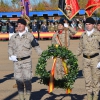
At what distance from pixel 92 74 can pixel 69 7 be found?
3364mm

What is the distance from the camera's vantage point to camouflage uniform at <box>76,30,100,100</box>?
9227mm

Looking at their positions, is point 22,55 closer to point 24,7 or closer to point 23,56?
point 23,56

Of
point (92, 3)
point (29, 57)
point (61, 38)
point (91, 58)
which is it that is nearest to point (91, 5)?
point (92, 3)

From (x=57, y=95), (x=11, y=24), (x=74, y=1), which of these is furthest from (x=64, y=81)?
(x=11, y=24)

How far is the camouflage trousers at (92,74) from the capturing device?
9219 millimetres

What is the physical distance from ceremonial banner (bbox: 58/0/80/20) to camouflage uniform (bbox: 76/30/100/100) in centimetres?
301

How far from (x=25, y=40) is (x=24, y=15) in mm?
3838

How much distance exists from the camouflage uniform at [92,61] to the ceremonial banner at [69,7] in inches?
119

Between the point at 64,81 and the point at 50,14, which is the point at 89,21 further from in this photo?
the point at 50,14

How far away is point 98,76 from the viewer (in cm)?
927

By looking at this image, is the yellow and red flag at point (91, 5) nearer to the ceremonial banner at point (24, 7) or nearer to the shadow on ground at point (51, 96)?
the ceremonial banner at point (24, 7)

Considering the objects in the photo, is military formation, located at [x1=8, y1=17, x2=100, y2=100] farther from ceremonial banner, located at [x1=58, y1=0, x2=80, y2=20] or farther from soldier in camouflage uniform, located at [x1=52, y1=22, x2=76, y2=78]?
ceremonial banner, located at [x1=58, y1=0, x2=80, y2=20]

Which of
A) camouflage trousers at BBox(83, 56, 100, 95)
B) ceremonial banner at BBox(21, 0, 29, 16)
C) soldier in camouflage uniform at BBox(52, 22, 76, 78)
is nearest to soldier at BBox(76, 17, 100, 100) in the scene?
camouflage trousers at BBox(83, 56, 100, 95)

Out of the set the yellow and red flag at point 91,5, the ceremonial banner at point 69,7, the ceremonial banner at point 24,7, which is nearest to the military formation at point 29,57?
the ceremonial banner at point 69,7
